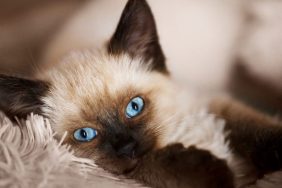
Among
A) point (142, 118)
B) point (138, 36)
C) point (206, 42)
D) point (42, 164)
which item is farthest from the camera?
point (206, 42)

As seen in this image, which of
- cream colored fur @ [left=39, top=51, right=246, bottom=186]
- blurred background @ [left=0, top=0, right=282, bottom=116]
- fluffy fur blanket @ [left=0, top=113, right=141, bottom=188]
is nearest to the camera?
fluffy fur blanket @ [left=0, top=113, right=141, bottom=188]

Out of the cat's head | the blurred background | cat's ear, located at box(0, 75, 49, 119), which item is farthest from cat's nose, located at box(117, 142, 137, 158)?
the blurred background

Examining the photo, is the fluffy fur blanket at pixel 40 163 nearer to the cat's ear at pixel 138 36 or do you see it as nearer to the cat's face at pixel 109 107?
the cat's face at pixel 109 107

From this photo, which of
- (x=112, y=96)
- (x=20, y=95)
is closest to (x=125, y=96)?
(x=112, y=96)

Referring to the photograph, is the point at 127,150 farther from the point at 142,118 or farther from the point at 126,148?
the point at 142,118

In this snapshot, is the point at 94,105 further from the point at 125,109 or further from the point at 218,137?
the point at 218,137

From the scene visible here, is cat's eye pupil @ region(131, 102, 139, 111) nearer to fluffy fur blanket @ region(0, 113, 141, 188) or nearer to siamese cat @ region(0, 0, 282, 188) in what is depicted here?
siamese cat @ region(0, 0, 282, 188)

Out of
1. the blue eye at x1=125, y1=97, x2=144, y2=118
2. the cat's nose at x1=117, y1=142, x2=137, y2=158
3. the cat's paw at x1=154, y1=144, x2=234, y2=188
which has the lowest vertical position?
the cat's paw at x1=154, y1=144, x2=234, y2=188
